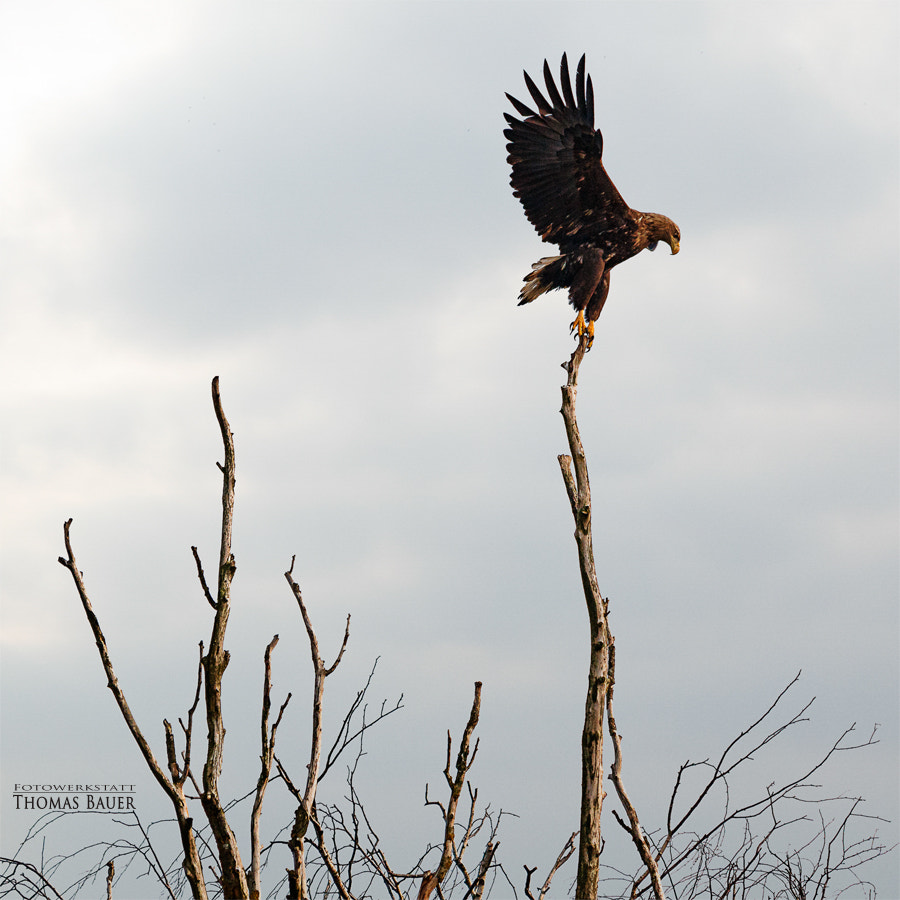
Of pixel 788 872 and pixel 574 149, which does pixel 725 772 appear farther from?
pixel 574 149

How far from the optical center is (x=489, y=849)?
303 cm

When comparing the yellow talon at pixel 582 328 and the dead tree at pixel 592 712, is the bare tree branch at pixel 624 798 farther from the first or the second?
the yellow talon at pixel 582 328

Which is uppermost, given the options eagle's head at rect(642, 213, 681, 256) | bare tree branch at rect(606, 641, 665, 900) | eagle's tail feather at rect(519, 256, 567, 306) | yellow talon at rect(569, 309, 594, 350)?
eagle's head at rect(642, 213, 681, 256)

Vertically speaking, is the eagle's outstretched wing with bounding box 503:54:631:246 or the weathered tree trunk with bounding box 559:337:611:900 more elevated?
the eagle's outstretched wing with bounding box 503:54:631:246

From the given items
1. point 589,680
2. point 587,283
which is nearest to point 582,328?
point 587,283

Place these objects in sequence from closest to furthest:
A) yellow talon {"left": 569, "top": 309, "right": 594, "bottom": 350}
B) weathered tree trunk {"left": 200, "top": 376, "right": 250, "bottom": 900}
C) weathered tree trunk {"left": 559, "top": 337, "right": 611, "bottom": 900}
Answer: weathered tree trunk {"left": 200, "top": 376, "right": 250, "bottom": 900} → weathered tree trunk {"left": 559, "top": 337, "right": 611, "bottom": 900} → yellow talon {"left": 569, "top": 309, "right": 594, "bottom": 350}

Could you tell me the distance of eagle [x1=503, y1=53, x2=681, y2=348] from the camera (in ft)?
20.2

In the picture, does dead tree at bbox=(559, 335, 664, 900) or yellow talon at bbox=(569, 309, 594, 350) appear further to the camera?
yellow talon at bbox=(569, 309, 594, 350)

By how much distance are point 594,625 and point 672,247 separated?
389cm

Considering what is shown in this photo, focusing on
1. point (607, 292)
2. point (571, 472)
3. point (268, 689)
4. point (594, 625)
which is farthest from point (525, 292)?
point (268, 689)

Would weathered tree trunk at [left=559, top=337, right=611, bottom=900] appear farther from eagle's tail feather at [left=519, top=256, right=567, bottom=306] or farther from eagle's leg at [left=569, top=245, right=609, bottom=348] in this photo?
eagle's tail feather at [left=519, top=256, right=567, bottom=306]

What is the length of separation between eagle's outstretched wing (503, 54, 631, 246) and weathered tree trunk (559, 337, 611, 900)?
9.10 ft

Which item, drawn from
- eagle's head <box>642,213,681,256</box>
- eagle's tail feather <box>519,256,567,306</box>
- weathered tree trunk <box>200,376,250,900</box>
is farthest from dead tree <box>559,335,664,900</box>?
eagle's head <box>642,213,681,256</box>

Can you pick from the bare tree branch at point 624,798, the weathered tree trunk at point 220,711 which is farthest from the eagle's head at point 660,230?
the weathered tree trunk at point 220,711
